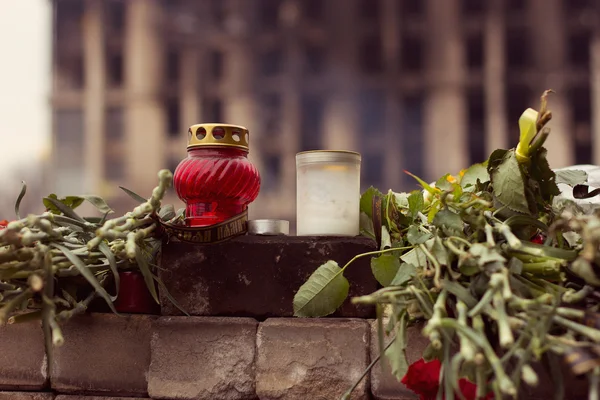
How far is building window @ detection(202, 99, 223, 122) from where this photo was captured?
11.3m

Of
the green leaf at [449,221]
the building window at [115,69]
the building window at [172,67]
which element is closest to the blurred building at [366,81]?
the building window at [172,67]

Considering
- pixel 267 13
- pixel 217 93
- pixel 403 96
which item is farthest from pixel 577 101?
pixel 217 93

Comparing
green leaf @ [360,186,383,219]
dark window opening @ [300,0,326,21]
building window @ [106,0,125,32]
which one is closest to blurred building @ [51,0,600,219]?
dark window opening @ [300,0,326,21]

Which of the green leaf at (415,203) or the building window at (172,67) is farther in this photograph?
the building window at (172,67)

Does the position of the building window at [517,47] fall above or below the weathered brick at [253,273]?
above

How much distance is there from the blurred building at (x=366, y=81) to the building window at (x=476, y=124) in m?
0.02

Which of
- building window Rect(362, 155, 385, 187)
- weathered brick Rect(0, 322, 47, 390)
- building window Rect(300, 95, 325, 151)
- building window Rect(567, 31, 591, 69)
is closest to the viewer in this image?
weathered brick Rect(0, 322, 47, 390)

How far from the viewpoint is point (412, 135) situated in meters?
10.6

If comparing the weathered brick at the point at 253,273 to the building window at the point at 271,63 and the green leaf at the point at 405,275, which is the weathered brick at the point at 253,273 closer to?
the green leaf at the point at 405,275

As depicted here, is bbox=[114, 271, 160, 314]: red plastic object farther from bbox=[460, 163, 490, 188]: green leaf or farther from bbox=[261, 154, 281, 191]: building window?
bbox=[261, 154, 281, 191]: building window

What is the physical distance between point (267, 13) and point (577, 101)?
6236mm

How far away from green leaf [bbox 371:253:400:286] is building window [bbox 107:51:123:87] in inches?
495

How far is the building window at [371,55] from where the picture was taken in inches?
418

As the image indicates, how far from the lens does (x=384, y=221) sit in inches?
39.1
